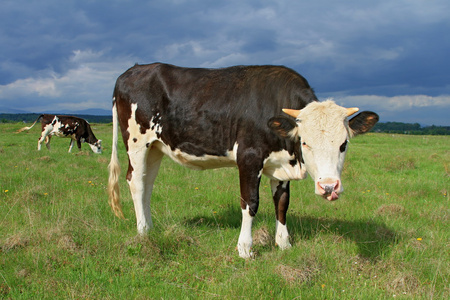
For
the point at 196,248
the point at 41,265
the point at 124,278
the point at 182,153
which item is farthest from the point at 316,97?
the point at 41,265

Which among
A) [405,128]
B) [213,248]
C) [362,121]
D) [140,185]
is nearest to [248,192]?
[213,248]

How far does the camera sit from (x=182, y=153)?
5.31 metres

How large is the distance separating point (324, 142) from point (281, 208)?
5.33 feet

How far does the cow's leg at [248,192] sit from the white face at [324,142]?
71cm

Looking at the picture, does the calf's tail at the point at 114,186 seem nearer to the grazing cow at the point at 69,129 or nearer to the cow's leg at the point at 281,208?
the cow's leg at the point at 281,208

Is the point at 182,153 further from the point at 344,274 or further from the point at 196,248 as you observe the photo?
the point at 344,274

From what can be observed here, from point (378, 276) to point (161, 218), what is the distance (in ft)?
11.5

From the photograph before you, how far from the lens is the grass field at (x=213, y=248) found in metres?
3.60

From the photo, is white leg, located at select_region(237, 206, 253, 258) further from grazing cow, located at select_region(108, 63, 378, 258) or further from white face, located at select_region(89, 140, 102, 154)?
white face, located at select_region(89, 140, 102, 154)

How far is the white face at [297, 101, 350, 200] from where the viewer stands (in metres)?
3.76

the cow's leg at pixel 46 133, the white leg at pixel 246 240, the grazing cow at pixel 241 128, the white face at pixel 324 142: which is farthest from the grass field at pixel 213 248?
the cow's leg at pixel 46 133

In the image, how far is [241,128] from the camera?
4.75 meters

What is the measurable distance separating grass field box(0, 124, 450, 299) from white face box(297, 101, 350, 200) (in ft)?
3.37

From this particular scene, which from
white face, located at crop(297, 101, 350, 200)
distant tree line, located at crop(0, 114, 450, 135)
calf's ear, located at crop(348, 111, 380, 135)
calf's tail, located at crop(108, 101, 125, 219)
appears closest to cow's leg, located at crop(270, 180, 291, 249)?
white face, located at crop(297, 101, 350, 200)
